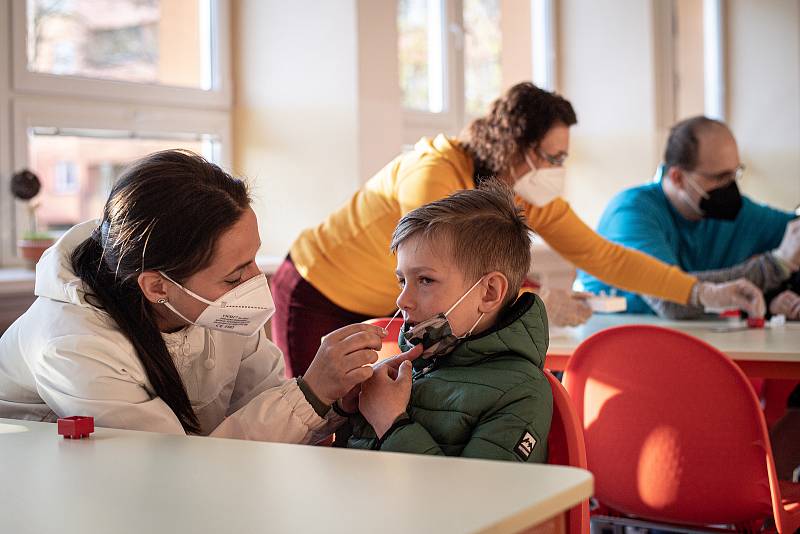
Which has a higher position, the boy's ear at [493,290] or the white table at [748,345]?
the boy's ear at [493,290]

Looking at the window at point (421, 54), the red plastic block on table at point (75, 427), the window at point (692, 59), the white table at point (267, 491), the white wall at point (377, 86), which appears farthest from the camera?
the window at point (692, 59)

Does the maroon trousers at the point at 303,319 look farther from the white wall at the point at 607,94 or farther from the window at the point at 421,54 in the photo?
the white wall at the point at 607,94

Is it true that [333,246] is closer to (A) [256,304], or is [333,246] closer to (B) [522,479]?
(A) [256,304]

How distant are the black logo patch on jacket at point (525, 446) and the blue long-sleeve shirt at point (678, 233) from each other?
1.94 metres

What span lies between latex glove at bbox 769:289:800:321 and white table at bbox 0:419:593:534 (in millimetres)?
2383

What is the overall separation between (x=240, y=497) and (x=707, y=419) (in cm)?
128

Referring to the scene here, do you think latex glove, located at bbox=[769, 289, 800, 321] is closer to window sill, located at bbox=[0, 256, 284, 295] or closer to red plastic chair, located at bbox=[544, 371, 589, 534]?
red plastic chair, located at bbox=[544, 371, 589, 534]

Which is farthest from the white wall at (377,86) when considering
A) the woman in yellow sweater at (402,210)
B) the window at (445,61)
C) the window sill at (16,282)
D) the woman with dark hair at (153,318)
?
the woman with dark hair at (153,318)

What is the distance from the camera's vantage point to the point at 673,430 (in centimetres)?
204

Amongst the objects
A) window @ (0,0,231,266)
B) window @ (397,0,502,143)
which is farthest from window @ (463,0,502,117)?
window @ (0,0,231,266)

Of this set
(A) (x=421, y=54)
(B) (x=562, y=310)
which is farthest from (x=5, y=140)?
(A) (x=421, y=54)

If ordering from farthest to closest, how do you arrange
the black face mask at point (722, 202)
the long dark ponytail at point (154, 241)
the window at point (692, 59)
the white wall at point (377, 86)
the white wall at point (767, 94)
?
the white wall at point (767, 94), the window at point (692, 59), the white wall at point (377, 86), the black face mask at point (722, 202), the long dark ponytail at point (154, 241)

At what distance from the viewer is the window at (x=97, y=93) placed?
3.33 m

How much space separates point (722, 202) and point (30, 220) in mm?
2299
